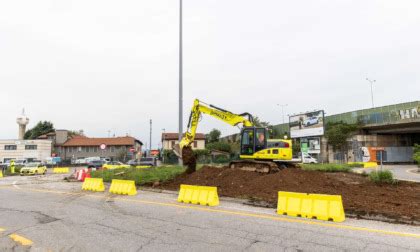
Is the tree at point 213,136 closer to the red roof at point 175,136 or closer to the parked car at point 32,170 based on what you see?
the red roof at point 175,136

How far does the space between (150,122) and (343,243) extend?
75445 millimetres

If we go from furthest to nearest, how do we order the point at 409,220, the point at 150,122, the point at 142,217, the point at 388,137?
1. the point at 150,122
2. the point at 388,137
3. the point at 142,217
4. the point at 409,220

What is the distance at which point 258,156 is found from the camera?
19.2m

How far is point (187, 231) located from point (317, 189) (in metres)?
7.37

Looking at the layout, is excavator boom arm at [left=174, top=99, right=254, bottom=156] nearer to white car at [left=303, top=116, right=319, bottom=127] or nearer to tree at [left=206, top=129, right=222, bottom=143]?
white car at [left=303, top=116, right=319, bottom=127]

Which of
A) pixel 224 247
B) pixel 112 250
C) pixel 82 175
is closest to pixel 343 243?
pixel 224 247

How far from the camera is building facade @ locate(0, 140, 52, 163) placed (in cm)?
7712

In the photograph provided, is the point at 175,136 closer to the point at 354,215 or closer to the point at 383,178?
the point at 383,178

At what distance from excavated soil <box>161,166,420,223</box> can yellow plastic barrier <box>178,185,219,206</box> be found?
5.05ft

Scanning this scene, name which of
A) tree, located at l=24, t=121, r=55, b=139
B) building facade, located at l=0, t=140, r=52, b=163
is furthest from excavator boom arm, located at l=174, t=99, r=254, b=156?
tree, located at l=24, t=121, r=55, b=139

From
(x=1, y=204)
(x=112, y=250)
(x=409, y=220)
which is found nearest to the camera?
→ (x=112, y=250)

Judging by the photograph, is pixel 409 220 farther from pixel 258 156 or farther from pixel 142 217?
pixel 258 156

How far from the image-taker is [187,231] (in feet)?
26.2

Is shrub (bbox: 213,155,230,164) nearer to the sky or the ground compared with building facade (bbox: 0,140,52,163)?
nearer to the ground
